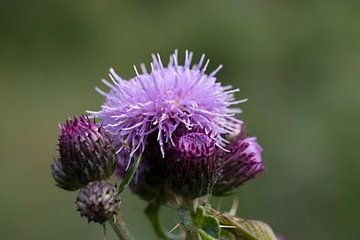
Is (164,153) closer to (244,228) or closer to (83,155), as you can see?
(83,155)

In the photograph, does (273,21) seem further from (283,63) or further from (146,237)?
(146,237)

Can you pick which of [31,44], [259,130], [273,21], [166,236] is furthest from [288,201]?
[31,44]

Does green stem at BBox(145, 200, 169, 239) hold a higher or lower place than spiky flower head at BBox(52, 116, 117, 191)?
lower

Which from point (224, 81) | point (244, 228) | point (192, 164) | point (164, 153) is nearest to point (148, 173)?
point (164, 153)

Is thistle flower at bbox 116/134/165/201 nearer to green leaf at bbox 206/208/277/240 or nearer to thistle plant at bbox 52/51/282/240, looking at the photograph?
thistle plant at bbox 52/51/282/240

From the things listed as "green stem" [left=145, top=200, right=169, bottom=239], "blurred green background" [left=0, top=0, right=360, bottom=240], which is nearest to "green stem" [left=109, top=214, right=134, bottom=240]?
"green stem" [left=145, top=200, right=169, bottom=239]

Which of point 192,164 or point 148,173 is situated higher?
point 148,173
